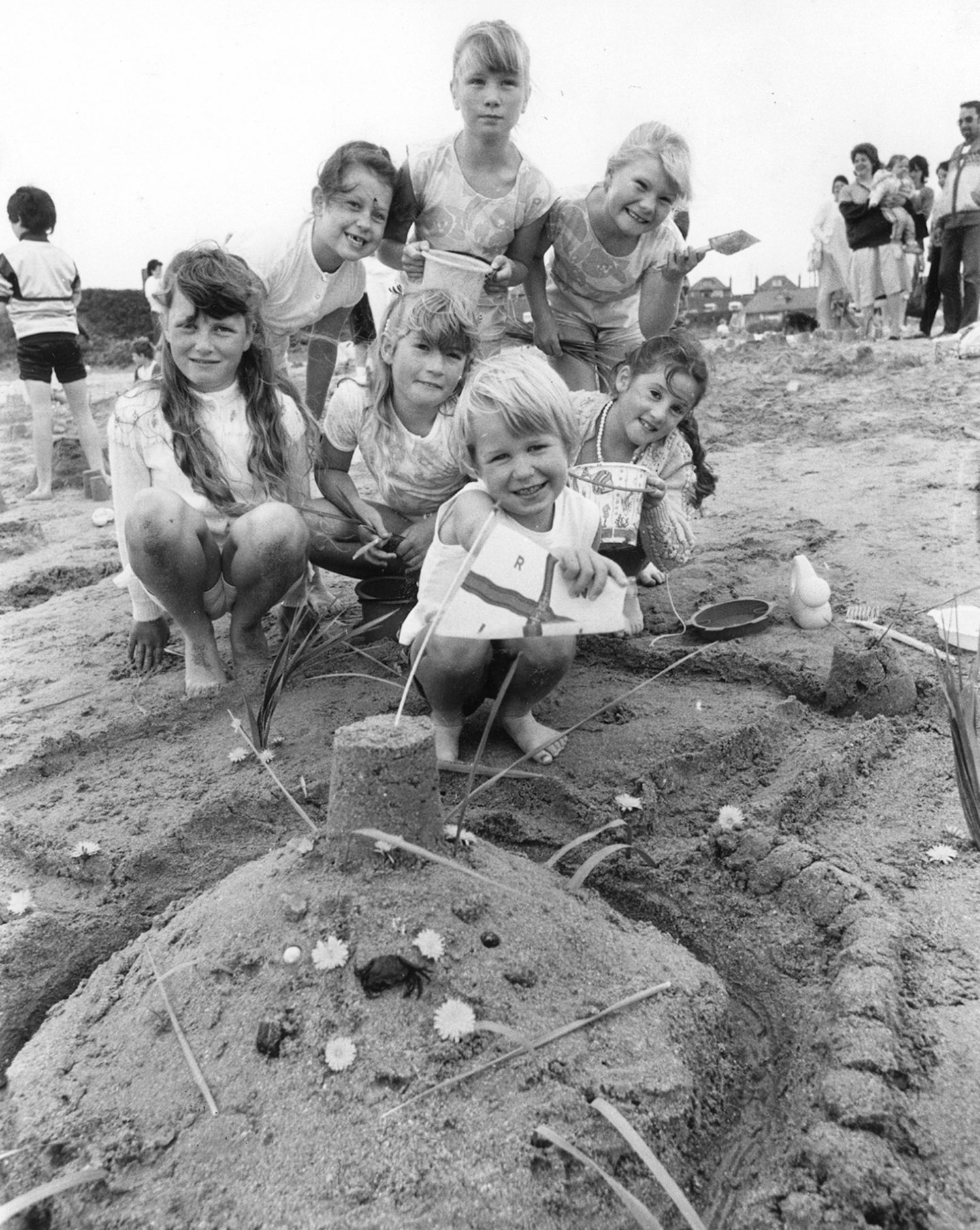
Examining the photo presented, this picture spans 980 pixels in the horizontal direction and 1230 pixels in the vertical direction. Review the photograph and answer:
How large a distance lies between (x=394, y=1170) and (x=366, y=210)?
2849 millimetres

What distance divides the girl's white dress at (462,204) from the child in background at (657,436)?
672 mm

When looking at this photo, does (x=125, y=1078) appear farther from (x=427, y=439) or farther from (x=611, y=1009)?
(x=427, y=439)

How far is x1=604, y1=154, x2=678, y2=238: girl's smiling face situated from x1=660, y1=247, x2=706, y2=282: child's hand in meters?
0.15

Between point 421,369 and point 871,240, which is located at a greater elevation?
point 871,240

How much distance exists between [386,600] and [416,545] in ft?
0.90

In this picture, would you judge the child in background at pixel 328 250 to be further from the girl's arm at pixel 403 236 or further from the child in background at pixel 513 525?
the child in background at pixel 513 525

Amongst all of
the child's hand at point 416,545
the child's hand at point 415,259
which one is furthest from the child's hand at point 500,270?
the child's hand at point 416,545

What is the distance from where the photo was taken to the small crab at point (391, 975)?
1.46 m

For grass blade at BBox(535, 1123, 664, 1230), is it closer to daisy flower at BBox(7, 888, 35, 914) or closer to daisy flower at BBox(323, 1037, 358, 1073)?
daisy flower at BBox(323, 1037, 358, 1073)

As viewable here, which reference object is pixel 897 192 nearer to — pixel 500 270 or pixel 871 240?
pixel 871 240

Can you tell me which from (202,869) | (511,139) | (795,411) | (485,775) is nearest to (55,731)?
(202,869)

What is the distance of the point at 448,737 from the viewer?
2.37m

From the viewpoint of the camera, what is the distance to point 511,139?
3316 mm

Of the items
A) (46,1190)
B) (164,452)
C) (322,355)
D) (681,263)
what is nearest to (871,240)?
(681,263)
